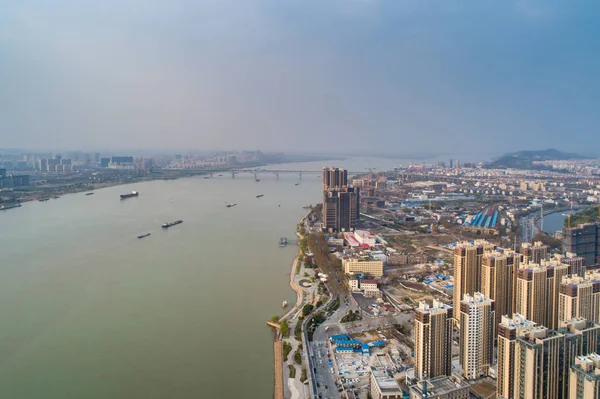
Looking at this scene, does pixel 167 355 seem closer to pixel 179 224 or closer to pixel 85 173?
pixel 179 224

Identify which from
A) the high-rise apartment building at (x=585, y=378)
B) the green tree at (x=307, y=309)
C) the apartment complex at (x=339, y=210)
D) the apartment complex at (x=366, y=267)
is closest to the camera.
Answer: the high-rise apartment building at (x=585, y=378)

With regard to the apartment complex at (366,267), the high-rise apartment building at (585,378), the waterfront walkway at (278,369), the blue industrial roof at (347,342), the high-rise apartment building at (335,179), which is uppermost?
the high-rise apartment building at (335,179)

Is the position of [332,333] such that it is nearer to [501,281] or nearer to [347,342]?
[347,342]

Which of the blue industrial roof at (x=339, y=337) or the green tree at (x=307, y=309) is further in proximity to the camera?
the green tree at (x=307, y=309)

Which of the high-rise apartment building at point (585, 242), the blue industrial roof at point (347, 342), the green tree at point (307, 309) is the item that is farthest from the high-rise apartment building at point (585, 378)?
the high-rise apartment building at point (585, 242)

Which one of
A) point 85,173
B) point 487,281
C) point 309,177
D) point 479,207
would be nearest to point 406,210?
point 479,207

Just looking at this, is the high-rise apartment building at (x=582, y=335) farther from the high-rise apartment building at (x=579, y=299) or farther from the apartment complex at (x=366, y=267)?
the apartment complex at (x=366, y=267)

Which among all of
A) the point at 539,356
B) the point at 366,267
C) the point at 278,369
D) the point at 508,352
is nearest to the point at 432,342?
the point at 508,352
